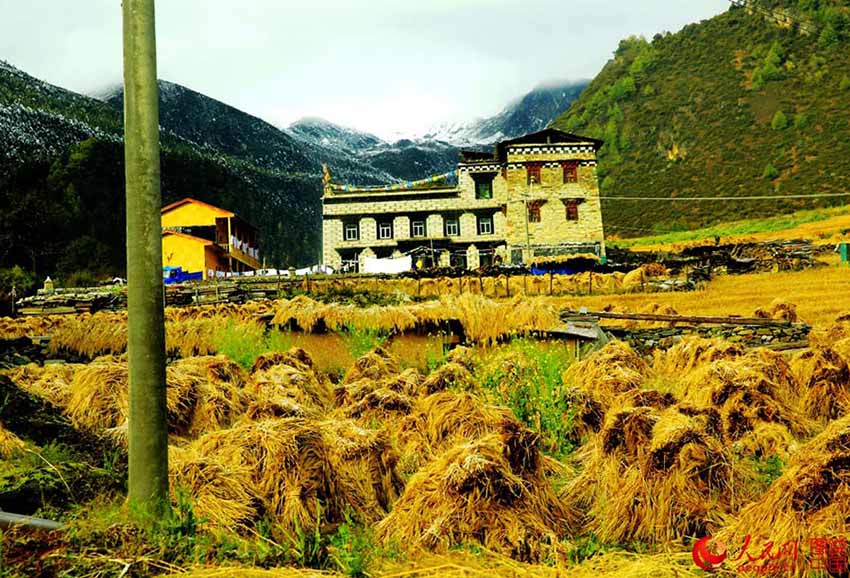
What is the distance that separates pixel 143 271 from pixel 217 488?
1.45 m

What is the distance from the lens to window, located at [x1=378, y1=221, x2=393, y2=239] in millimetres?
42906

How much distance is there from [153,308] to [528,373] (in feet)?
15.7

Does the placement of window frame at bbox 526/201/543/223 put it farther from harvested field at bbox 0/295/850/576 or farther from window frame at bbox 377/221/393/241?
harvested field at bbox 0/295/850/576

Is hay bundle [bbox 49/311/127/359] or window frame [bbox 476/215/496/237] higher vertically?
window frame [bbox 476/215/496/237]

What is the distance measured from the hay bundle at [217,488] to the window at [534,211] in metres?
37.8

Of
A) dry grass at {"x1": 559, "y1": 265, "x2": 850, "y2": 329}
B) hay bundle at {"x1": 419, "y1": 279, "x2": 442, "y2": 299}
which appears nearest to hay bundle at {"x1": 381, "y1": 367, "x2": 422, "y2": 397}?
dry grass at {"x1": 559, "y1": 265, "x2": 850, "y2": 329}

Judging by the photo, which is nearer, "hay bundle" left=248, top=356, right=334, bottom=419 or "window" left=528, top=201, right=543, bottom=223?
"hay bundle" left=248, top=356, right=334, bottom=419

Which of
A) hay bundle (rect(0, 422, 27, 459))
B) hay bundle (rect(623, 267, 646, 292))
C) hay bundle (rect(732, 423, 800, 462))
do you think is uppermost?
hay bundle (rect(623, 267, 646, 292))

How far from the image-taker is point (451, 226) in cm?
4303

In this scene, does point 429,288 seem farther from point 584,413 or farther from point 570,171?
point 570,171

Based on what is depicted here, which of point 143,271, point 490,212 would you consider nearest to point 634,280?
point 490,212

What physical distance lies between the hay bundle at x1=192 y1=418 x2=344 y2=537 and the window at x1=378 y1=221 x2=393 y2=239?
38121 mm

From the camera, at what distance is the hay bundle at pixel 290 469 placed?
14.5 ft

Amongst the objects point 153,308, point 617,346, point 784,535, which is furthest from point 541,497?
point 617,346
